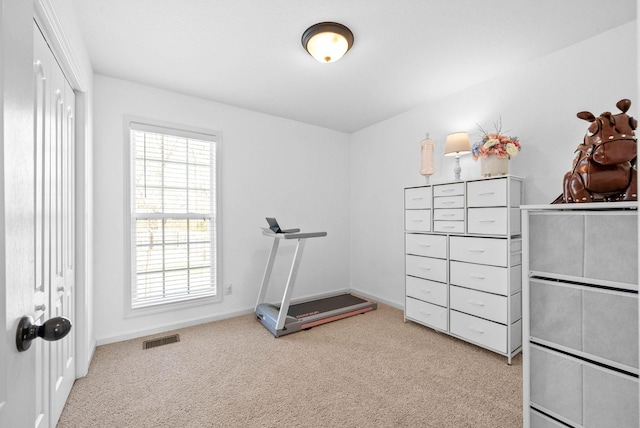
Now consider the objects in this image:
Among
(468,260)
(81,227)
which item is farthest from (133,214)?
(468,260)

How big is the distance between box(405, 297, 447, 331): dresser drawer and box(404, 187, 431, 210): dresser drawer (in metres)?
1.03

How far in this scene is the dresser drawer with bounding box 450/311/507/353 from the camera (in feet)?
8.05

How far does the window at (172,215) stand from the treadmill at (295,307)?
61 cm

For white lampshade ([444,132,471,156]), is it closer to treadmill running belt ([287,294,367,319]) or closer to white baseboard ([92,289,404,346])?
white baseboard ([92,289,404,346])

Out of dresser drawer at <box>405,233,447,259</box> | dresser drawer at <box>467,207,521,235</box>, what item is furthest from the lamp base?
dresser drawer at <box>405,233,447,259</box>

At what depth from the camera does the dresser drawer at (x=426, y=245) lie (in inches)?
115

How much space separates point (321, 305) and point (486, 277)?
76.4 inches

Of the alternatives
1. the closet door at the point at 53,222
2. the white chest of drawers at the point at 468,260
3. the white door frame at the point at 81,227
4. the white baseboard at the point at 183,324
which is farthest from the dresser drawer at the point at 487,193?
the white door frame at the point at 81,227

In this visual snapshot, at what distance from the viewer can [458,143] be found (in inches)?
115

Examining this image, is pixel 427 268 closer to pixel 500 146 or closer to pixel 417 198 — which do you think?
pixel 417 198

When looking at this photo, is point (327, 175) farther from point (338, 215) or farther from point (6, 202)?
point (6, 202)

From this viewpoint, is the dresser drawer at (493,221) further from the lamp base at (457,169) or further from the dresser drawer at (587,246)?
the dresser drawer at (587,246)

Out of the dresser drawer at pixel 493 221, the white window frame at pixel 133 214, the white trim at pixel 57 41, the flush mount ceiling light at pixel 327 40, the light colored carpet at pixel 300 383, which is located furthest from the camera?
the white window frame at pixel 133 214

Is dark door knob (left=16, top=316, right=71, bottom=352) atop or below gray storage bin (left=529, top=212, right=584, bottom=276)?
below
